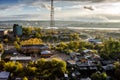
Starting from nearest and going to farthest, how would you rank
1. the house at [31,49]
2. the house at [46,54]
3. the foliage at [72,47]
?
1. the house at [46,54]
2. the house at [31,49]
3. the foliage at [72,47]

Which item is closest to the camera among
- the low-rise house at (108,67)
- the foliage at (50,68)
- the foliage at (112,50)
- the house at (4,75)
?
the house at (4,75)

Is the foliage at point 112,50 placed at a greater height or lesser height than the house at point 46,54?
greater

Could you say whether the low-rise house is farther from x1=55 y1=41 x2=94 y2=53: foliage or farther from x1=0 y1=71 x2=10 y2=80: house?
x1=0 y1=71 x2=10 y2=80: house

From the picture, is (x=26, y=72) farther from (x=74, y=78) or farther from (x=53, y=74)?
(x=74, y=78)

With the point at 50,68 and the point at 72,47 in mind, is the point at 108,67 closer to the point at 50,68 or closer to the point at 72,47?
the point at 50,68

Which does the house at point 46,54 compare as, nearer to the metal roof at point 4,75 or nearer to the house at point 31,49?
the house at point 31,49

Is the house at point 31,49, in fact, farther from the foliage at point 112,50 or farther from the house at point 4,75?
the house at point 4,75

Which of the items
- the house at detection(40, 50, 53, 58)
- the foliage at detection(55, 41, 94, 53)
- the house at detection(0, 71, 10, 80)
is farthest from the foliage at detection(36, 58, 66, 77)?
the foliage at detection(55, 41, 94, 53)

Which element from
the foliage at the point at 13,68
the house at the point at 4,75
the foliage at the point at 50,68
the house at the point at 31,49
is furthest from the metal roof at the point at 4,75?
the house at the point at 31,49

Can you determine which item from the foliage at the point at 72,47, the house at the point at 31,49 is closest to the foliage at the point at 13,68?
the house at the point at 31,49

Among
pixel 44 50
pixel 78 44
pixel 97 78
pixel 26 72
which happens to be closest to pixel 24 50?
pixel 44 50

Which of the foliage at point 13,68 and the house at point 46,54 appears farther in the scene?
the house at point 46,54
